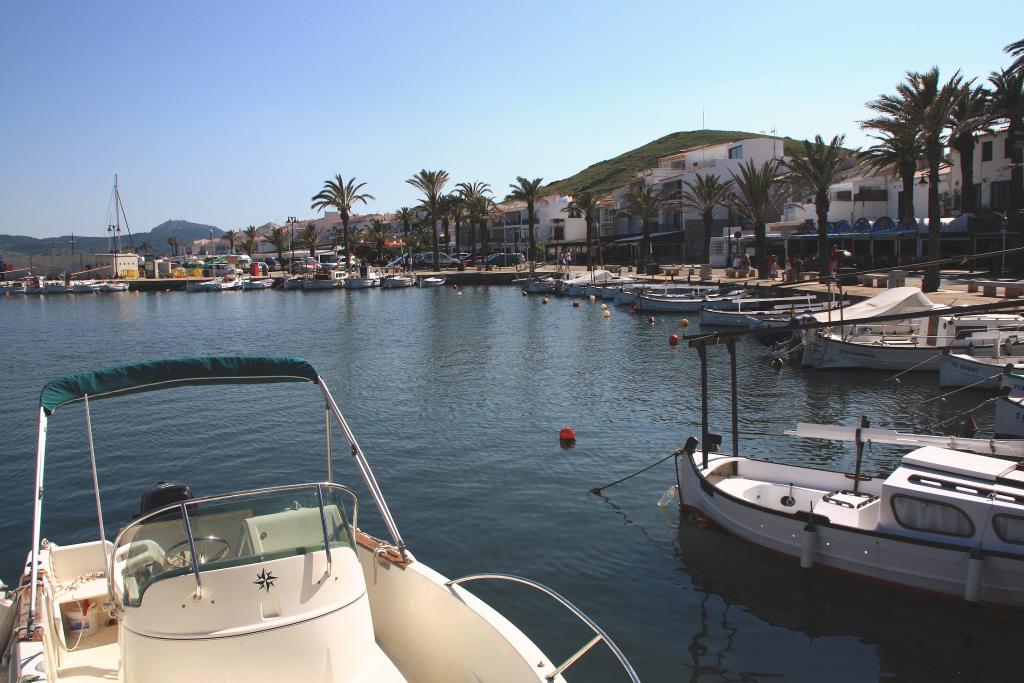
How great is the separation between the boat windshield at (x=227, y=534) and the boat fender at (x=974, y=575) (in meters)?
10.5

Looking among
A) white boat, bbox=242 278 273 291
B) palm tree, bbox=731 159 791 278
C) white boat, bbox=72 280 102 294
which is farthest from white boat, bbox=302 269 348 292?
palm tree, bbox=731 159 791 278

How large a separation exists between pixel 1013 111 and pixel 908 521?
4982cm

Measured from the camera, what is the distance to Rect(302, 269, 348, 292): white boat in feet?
345

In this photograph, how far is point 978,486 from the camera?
45.4 ft

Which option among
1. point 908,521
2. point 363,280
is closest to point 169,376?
point 908,521

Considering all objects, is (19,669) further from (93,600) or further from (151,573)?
(93,600)

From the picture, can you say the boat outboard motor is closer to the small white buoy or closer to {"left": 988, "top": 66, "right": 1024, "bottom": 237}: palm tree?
the small white buoy

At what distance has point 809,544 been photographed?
15.0 meters

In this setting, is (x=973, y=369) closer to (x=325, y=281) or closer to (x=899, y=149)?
(x=899, y=149)

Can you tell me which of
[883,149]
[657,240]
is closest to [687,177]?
[657,240]

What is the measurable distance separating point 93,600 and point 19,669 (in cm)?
285

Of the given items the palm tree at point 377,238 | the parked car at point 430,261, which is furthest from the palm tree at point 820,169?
the palm tree at point 377,238

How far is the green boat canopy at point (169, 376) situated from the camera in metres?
10.3

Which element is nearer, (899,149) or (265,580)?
(265,580)
